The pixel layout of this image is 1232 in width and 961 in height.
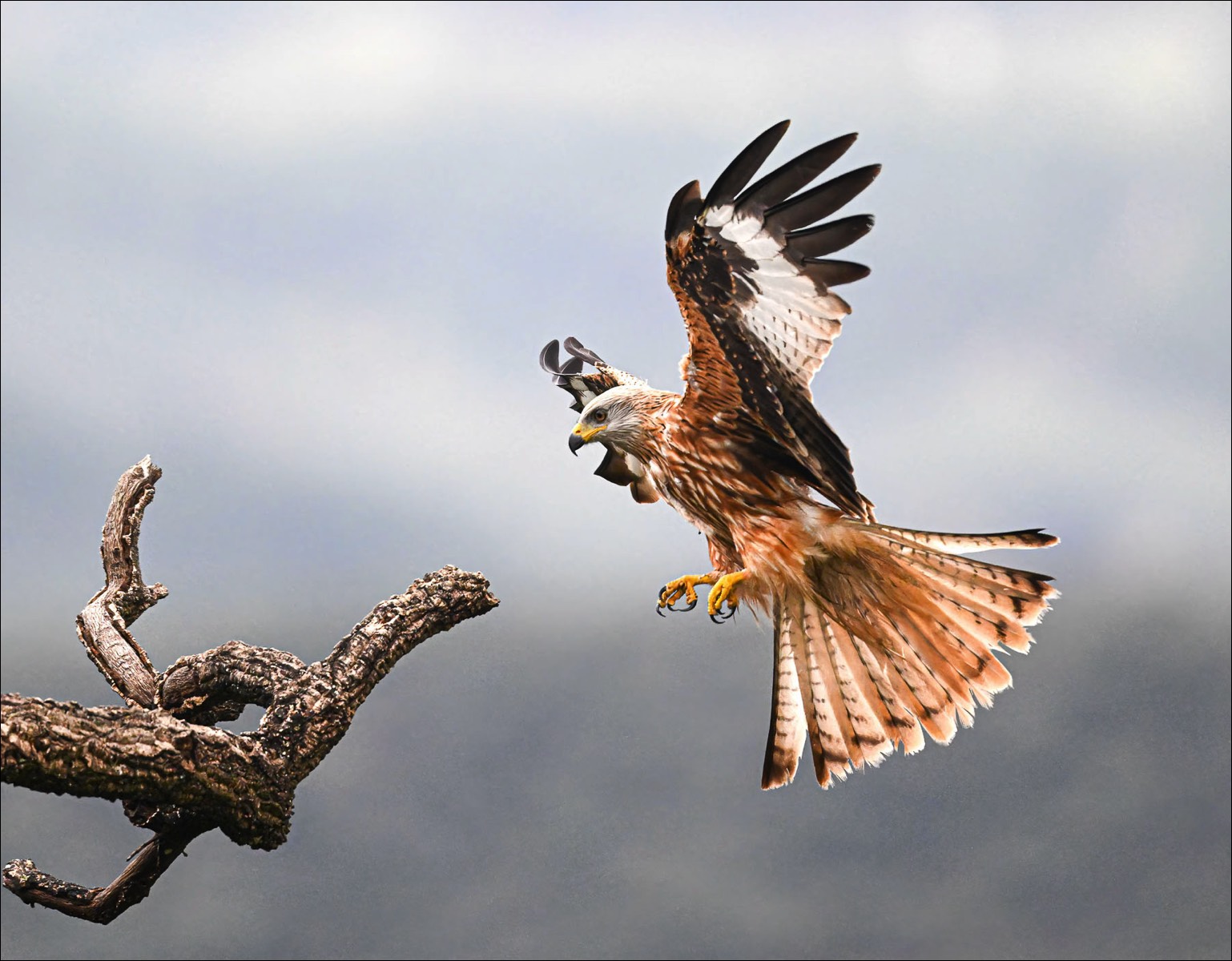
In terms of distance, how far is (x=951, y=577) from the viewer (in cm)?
452

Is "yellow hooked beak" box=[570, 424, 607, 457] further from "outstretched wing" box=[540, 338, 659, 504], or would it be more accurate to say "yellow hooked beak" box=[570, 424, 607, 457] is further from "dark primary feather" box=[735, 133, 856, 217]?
"dark primary feather" box=[735, 133, 856, 217]

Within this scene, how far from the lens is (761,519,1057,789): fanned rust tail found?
4.48 m

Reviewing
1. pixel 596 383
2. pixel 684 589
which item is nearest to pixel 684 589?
pixel 684 589

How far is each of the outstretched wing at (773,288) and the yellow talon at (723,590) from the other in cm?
49

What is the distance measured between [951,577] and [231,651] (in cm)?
284

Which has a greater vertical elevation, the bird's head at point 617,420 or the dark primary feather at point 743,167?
the dark primary feather at point 743,167

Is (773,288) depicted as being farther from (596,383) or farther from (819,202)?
(596,383)

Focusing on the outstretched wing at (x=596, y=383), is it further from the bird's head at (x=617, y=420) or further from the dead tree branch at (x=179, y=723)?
the dead tree branch at (x=179, y=723)

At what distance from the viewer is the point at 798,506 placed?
4.40 m

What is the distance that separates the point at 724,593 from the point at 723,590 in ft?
0.05

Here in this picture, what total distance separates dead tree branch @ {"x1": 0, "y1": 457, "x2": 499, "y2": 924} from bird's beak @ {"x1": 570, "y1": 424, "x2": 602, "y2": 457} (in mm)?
689

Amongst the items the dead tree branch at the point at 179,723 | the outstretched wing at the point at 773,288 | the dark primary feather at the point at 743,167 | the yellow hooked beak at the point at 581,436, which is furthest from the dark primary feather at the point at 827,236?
the dead tree branch at the point at 179,723

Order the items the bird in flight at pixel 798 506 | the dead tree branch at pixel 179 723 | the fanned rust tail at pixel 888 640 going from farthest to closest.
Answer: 1. the fanned rust tail at pixel 888 640
2. the bird in flight at pixel 798 506
3. the dead tree branch at pixel 179 723

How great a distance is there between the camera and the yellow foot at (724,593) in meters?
4.50
